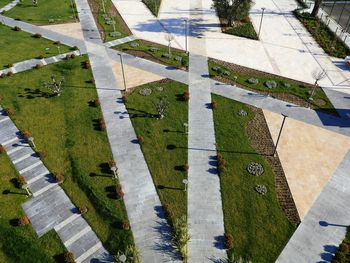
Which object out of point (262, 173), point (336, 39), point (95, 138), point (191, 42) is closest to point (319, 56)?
point (336, 39)

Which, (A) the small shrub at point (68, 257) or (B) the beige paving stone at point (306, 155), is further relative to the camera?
(B) the beige paving stone at point (306, 155)

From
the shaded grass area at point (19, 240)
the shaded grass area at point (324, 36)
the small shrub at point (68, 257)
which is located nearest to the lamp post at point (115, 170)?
the shaded grass area at point (19, 240)

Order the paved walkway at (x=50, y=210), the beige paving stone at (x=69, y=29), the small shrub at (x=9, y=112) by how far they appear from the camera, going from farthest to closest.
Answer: the beige paving stone at (x=69, y=29)
the small shrub at (x=9, y=112)
the paved walkway at (x=50, y=210)

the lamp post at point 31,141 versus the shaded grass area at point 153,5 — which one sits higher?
the shaded grass area at point 153,5

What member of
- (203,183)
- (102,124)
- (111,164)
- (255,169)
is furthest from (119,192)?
(255,169)

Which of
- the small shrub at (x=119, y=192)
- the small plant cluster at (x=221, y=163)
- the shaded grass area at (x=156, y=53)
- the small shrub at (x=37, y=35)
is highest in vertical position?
the small shrub at (x=37, y=35)

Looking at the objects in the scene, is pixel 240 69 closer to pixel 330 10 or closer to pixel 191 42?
pixel 191 42

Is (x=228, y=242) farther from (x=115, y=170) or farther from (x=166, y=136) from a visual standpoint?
(x=166, y=136)

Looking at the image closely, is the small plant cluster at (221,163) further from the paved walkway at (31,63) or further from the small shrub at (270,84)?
the paved walkway at (31,63)
